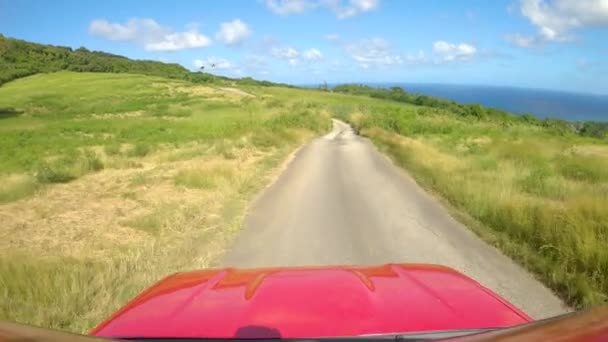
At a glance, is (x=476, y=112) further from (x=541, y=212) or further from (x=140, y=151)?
(x=541, y=212)

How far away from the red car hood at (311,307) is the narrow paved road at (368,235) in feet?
10.9

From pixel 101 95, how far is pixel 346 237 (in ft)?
250


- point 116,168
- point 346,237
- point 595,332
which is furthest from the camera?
point 116,168

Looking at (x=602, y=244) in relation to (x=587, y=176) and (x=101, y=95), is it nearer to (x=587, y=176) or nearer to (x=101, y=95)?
(x=587, y=176)

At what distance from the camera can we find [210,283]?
3.10m

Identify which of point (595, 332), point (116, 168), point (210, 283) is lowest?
point (116, 168)

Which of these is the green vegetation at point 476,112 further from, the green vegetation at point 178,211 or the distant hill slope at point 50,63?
the distant hill slope at point 50,63

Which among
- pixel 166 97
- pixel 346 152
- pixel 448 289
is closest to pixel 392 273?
pixel 448 289

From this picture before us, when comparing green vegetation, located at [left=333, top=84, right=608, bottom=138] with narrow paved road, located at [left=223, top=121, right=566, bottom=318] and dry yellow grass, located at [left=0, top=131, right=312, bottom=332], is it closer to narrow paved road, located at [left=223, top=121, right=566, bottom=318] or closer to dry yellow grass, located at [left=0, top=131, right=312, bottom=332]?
narrow paved road, located at [left=223, top=121, right=566, bottom=318]

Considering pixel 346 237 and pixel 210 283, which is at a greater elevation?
pixel 210 283

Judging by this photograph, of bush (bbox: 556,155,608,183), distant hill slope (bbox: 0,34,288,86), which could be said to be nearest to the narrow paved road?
bush (bbox: 556,155,608,183)

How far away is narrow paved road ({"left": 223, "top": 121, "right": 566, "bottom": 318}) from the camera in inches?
272

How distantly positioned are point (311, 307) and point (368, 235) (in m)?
6.76

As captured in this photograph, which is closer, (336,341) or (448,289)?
(336,341)
